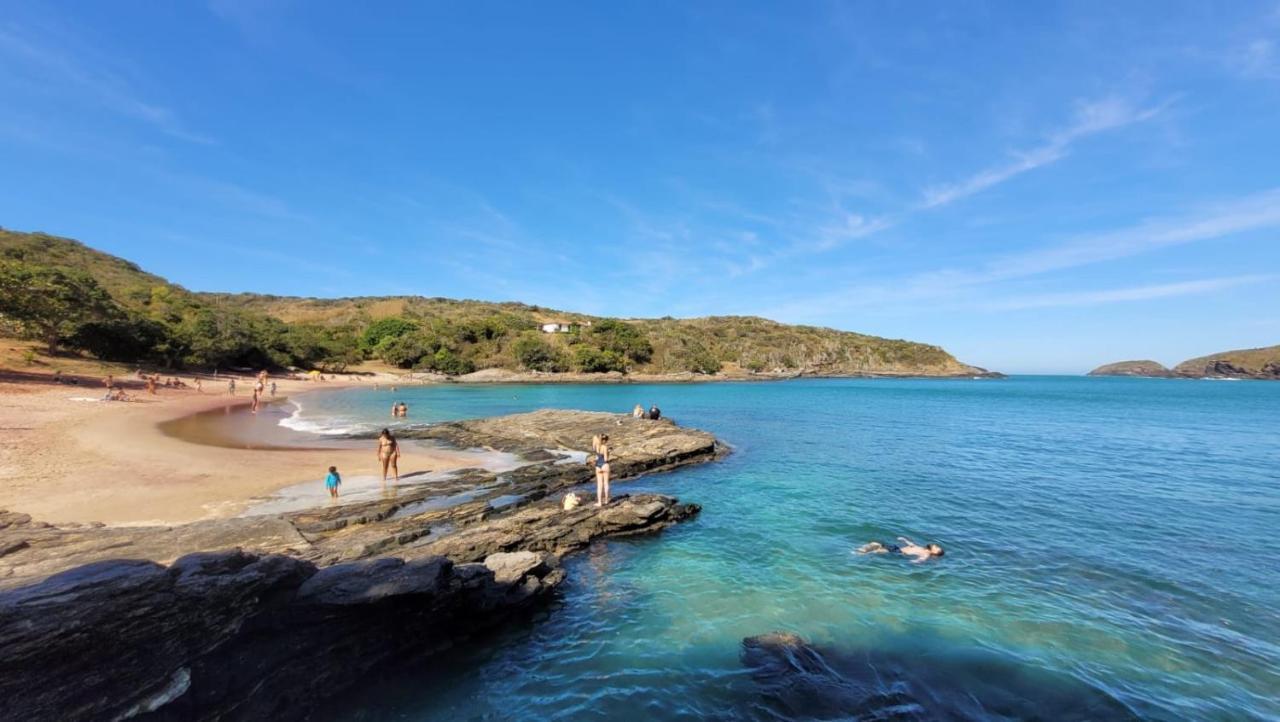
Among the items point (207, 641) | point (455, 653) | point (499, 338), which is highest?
point (499, 338)

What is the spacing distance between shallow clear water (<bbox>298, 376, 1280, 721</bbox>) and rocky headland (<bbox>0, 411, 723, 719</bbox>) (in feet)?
2.45

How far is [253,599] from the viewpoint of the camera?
7.10m

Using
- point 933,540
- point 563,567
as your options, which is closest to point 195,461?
point 563,567

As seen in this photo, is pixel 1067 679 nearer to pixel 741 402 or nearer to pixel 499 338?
pixel 741 402

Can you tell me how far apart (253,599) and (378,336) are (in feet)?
380

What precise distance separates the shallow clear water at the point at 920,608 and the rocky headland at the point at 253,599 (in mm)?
746

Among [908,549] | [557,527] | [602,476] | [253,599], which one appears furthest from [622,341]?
[253,599]

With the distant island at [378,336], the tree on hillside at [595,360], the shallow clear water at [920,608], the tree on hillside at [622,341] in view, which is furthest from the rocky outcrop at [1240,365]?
the shallow clear water at [920,608]

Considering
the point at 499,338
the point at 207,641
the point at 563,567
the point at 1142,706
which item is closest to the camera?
the point at 207,641

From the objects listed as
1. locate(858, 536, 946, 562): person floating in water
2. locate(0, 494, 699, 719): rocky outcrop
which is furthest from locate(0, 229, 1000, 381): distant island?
locate(858, 536, 946, 562): person floating in water

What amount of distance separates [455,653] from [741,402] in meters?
56.9

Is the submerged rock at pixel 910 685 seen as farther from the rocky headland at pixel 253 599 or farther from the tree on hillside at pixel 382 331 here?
the tree on hillside at pixel 382 331

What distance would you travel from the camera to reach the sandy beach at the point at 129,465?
14.0m

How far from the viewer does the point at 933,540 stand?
14812mm
